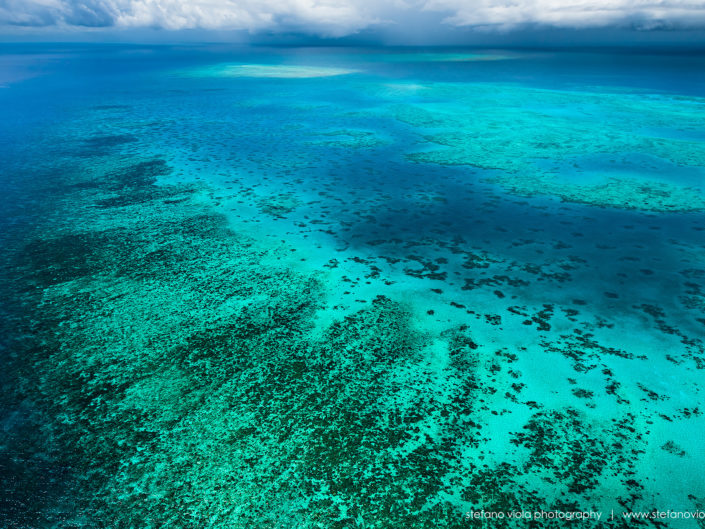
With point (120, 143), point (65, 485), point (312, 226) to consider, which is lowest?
point (120, 143)

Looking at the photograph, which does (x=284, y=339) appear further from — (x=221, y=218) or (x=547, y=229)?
(x=547, y=229)

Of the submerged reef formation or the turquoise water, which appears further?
the submerged reef formation

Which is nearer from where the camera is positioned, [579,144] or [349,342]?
[349,342]

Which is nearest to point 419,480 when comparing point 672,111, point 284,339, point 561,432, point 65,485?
point 561,432

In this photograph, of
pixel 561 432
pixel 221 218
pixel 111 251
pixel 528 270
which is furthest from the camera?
pixel 221 218

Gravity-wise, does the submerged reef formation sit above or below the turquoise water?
below

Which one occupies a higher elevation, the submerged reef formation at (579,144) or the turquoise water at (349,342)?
the turquoise water at (349,342)

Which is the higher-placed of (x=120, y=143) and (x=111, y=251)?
(x=111, y=251)

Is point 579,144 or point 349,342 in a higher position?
point 349,342
